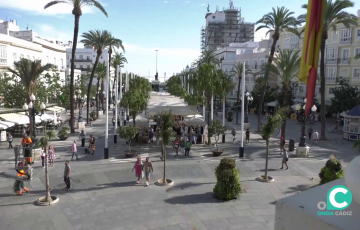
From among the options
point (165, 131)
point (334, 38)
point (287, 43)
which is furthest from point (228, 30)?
point (165, 131)

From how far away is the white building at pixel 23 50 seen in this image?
118ft

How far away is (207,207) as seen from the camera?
1152cm

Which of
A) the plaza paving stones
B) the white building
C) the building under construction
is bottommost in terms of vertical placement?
the plaza paving stones

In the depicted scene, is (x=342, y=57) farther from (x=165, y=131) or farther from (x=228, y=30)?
(x=228, y=30)

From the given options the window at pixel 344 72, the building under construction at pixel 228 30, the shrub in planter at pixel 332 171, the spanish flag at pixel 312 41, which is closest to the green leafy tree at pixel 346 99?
the window at pixel 344 72

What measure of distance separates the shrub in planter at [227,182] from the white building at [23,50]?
2676cm

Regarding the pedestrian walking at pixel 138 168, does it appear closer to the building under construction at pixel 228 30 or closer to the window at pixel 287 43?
the window at pixel 287 43

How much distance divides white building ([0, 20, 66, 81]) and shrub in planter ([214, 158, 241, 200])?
26765 millimetres

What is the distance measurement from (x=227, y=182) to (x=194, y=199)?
4.63ft

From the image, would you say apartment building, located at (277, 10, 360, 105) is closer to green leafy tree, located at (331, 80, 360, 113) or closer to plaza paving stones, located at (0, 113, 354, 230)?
green leafy tree, located at (331, 80, 360, 113)

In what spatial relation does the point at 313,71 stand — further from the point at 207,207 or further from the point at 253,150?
the point at 253,150

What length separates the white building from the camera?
36.0 m

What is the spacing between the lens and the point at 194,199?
12.3m

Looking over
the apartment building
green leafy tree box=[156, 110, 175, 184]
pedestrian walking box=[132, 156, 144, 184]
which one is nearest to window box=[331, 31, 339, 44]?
the apartment building
